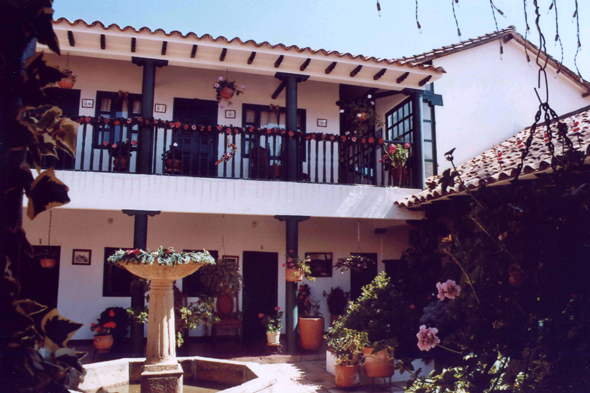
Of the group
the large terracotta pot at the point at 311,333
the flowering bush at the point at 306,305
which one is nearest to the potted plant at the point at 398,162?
the flowering bush at the point at 306,305

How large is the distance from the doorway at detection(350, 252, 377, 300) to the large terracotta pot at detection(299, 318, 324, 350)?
7.63ft

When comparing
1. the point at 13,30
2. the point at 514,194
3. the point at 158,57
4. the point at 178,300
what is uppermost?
the point at 158,57

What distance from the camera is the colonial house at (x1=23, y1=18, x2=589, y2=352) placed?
885 centimetres

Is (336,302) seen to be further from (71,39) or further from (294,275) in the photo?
(71,39)

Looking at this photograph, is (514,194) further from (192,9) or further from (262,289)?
(262,289)

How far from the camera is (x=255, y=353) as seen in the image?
950cm

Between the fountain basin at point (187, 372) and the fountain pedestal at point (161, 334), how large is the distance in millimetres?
805

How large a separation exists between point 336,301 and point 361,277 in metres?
1.08

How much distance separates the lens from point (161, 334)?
601 cm

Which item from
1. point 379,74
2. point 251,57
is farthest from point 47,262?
point 379,74

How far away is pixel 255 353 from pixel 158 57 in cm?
568

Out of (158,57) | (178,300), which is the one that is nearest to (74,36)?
(158,57)

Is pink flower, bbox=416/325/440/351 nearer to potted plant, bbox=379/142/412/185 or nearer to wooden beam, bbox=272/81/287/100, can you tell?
potted plant, bbox=379/142/412/185

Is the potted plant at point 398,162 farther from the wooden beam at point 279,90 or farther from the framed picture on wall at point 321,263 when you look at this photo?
the framed picture on wall at point 321,263
